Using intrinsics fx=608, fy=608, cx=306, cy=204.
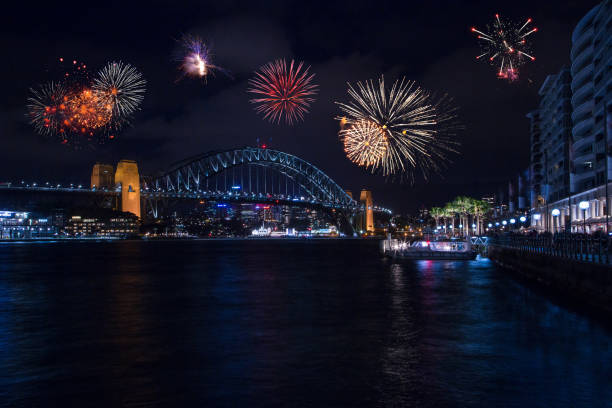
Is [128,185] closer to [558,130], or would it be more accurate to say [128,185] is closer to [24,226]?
[24,226]

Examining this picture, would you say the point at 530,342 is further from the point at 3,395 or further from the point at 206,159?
the point at 206,159

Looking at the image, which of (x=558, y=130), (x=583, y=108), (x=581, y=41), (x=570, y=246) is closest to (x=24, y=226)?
(x=558, y=130)

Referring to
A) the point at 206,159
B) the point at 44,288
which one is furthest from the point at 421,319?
the point at 206,159

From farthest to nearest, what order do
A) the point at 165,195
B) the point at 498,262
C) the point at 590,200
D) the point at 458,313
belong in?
the point at 165,195 → the point at 590,200 → the point at 498,262 → the point at 458,313

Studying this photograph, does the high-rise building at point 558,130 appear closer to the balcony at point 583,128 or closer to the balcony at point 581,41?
the balcony at point 583,128

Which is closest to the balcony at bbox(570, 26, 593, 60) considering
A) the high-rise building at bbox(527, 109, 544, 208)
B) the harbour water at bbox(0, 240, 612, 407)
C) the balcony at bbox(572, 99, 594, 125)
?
the balcony at bbox(572, 99, 594, 125)
